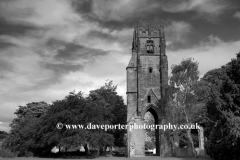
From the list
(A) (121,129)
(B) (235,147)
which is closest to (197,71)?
(B) (235,147)

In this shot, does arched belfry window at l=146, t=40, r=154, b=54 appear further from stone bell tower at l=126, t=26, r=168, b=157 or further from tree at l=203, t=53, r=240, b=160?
tree at l=203, t=53, r=240, b=160

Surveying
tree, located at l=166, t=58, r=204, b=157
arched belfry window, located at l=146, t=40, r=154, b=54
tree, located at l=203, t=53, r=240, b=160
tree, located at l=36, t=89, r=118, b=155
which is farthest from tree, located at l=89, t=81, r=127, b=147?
tree, located at l=203, t=53, r=240, b=160

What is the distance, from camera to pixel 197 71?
30297 millimetres

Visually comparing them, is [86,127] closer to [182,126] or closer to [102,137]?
[102,137]

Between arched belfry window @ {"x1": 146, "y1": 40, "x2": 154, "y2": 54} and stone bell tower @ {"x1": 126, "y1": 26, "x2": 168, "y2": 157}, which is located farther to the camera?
arched belfry window @ {"x1": 146, "y1": 40, "x2": 154, "y2": 54}

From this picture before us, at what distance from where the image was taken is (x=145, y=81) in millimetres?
33594

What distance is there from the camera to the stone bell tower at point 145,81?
31891mm

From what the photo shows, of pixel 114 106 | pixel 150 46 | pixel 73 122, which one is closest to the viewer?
pixel 73 122

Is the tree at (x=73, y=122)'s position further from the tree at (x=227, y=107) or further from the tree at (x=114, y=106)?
the tree at (x=227, y=107)

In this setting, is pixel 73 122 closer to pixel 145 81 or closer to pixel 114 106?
pixel 145 81

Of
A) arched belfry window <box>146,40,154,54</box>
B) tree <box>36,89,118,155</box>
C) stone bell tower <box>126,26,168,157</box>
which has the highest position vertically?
arched belfry window <box>146,40,154,54</box>

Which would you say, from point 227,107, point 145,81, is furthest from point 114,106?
point 227,107

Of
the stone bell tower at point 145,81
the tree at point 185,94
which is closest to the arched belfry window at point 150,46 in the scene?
the stone bell tower at point 145,81

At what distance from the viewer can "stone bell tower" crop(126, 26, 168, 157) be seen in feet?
105
